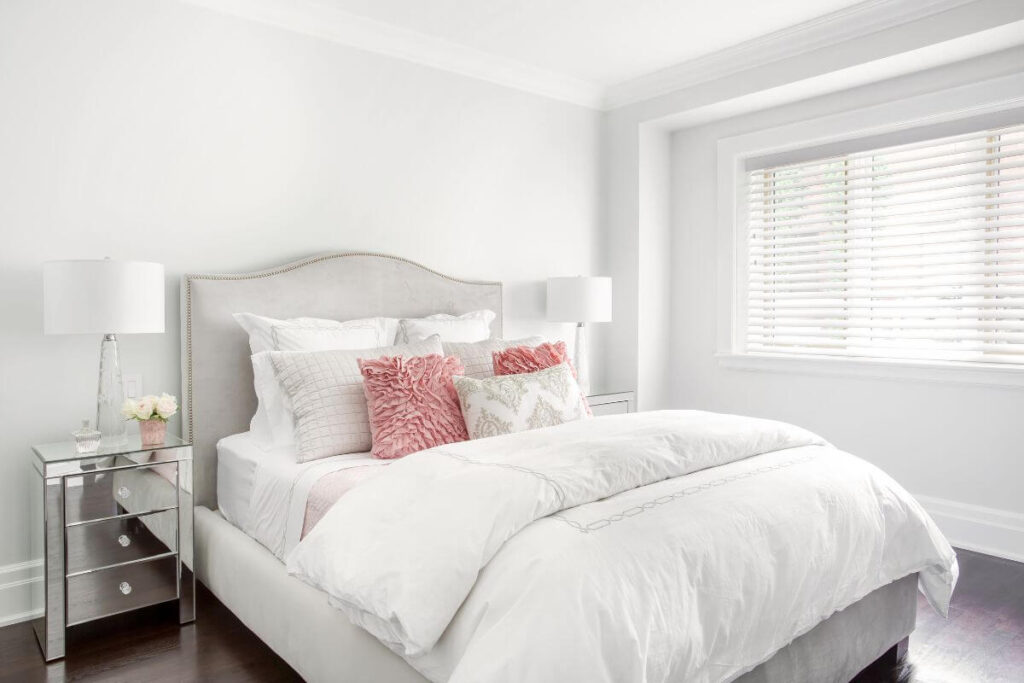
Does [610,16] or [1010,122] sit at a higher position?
[610,16]

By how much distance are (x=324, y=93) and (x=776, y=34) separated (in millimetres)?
2295

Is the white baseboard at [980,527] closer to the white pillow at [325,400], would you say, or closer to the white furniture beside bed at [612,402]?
the white furniture beside bed at [612,402]

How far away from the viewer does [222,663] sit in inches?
90.3

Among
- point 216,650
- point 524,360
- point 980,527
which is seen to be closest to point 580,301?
point 524,360

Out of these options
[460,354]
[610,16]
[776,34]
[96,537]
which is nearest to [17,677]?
[96,537]

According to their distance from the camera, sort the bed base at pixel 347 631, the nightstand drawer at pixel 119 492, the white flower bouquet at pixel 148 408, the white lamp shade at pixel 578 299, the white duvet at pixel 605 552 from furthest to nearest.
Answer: the white lamp shade at pixel 578 299
the white flower bouquet at pixel 148 408
the nightstand drawer at pixel 119 492
the bed base at pixel 347 631
the white duvet at pixel 605 552

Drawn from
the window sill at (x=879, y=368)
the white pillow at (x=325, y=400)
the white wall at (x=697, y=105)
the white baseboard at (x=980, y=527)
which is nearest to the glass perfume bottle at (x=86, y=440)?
the white pillow at (x=325, y=400)

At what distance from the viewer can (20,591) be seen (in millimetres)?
2646

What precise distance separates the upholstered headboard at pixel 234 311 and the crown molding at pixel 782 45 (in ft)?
6.67

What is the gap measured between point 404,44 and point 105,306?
2020mm

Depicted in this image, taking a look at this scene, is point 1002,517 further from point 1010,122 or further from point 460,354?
point 460,354

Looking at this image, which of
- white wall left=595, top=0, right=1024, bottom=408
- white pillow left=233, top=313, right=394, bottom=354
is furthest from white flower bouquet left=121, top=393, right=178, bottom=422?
white wall left=595, top=0, right=1024, bottom=408

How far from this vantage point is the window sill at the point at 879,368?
337 cm

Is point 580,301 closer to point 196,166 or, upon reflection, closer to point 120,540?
point 196,166
